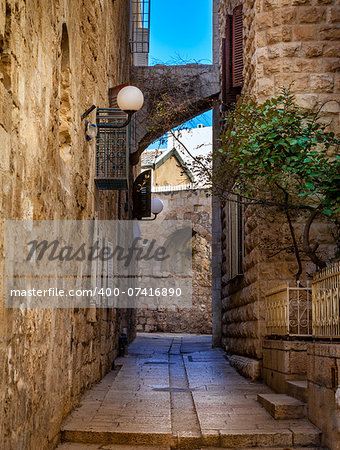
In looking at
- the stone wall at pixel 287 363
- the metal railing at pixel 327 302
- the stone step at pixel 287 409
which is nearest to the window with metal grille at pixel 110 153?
the stone wall at pixel 287 363

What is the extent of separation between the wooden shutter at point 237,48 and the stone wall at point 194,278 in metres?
13.4

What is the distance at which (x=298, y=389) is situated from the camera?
6414mm

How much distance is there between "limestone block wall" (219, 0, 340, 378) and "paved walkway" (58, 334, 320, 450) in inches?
56.7

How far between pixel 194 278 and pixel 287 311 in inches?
728

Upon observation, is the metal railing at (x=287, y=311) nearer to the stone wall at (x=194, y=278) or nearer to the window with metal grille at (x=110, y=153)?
the window with metal grille at (x=110, y=153)

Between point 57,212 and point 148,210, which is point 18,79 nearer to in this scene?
point 57,212

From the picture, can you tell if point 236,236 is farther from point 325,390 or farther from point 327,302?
point 325,390

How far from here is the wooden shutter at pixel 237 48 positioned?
35.6 feet

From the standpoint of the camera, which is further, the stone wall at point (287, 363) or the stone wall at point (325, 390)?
the stone wall at point (287, 363)

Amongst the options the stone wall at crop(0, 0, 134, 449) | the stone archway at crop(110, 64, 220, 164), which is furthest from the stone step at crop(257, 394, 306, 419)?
the stone archway at crop(110, 64, 220, 164)

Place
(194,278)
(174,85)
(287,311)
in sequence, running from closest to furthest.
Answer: (287,311) → (174,85) → (194,278)

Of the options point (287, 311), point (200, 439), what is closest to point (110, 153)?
point (287, 311)

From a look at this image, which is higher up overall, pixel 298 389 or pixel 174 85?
pixel 174 85

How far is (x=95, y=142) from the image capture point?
835 centimetres
